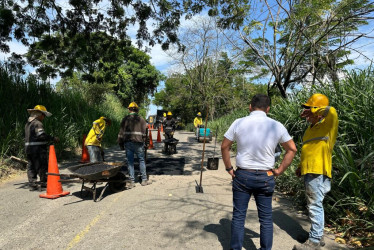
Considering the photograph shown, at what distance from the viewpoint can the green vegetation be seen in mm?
3557

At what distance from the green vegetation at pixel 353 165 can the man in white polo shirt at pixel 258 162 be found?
129 centimetres

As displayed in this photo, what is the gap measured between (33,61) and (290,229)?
1213cm

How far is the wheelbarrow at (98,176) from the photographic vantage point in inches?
193

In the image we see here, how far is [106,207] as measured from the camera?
188 inches

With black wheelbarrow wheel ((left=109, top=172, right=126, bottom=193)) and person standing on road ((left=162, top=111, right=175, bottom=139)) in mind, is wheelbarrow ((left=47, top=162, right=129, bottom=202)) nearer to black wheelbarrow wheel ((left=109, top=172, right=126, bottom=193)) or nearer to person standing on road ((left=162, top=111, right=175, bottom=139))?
black wheelbarrow wheel ((left=109, top=172, right=126, bottom=193))

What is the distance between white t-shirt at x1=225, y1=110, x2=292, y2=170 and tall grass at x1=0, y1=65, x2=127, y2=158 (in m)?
7.14

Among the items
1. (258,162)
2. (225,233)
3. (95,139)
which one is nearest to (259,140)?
(258,162)

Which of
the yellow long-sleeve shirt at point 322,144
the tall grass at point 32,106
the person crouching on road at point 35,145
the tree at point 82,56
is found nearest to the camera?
the yellow long-sleeve shirt at point 322,144

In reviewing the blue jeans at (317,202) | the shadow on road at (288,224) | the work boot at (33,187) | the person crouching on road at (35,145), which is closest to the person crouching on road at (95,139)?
the person crouching on road at (35,145)

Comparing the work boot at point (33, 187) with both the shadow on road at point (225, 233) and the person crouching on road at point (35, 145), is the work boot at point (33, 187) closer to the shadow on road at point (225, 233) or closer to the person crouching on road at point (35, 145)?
the person crouching on road at point (35, 145)

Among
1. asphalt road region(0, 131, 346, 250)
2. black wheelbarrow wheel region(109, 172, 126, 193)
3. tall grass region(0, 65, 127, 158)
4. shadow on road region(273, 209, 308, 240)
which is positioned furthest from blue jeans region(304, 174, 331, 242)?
tall grass region(0, 65, 127, 158)

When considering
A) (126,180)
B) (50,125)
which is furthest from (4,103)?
(126,180)

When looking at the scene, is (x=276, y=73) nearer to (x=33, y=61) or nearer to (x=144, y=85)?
(x=33, y=61)

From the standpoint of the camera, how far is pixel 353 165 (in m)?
3.73
